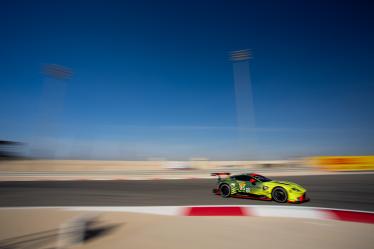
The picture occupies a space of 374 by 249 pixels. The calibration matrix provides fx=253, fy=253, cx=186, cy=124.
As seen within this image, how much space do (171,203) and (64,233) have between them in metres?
4.43

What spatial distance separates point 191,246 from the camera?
4133 millimetres

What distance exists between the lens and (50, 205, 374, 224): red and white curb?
19.8ft

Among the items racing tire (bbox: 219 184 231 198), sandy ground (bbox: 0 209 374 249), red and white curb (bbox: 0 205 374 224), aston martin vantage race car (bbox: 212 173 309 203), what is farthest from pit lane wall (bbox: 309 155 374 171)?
sandy ground (bbox: 0 209 374 249)

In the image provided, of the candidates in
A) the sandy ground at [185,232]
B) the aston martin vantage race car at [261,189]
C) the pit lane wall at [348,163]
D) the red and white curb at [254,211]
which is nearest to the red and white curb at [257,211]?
the red and white curb at [254,211]

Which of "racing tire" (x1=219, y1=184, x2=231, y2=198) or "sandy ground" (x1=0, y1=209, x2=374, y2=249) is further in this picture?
"racing tire" (x1=219, y1=184, x2=231, y2=198)

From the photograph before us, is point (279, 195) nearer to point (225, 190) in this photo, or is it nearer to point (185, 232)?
point (225, 190)

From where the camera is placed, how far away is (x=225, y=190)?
31.4 ft

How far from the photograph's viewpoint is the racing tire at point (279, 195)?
26.6 ft

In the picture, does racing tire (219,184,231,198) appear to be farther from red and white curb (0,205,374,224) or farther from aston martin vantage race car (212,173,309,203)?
red and white curb (0,205,374,224)

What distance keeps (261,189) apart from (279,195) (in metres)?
0.65

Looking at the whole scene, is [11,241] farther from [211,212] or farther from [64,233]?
[211,212]

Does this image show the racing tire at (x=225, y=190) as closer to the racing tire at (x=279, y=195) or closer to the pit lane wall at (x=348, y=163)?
the racing tire at (x=279, y=195)

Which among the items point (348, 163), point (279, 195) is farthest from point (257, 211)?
point (348, 163)

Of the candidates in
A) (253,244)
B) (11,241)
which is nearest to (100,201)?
(11,241)
